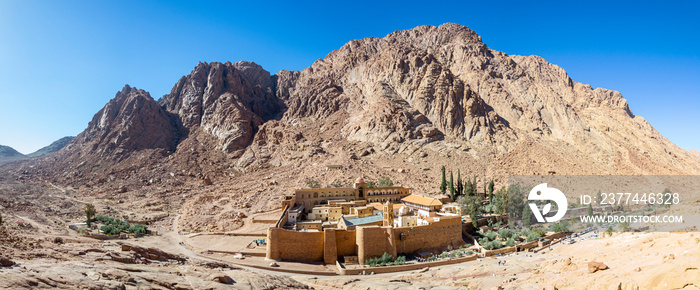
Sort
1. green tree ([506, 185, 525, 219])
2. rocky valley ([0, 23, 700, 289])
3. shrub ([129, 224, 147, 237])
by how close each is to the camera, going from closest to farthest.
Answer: shrub ([129, 224, 147, 237]) < green tree ([506, 185, 525, 219]) < rocky valley ([0, 23, 700, 289])

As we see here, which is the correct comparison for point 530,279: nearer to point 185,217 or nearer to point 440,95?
A: point 185,217

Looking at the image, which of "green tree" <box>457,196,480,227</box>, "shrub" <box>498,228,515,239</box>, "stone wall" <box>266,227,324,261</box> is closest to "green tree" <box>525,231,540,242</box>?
"shrub" <box>498,228,515,239</box>

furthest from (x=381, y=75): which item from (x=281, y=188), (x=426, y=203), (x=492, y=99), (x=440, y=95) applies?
(x=426, y=203)

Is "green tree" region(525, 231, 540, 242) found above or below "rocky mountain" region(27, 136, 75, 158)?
below

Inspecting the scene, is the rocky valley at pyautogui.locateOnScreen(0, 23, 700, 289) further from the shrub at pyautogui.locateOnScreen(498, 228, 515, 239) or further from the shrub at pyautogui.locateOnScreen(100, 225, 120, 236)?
the shrub at pyautogui.locateOnScreen(498, 228, 515, 239)

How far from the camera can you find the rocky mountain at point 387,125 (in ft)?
244

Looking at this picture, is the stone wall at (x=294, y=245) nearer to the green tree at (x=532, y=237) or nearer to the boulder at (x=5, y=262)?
the boulder at (x=5, y=262)

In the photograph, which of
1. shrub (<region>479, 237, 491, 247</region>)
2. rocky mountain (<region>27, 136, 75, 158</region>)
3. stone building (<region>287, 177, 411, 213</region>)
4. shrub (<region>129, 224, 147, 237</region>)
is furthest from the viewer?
rocky mountain (<region>27, 136, 75, 158</region>)

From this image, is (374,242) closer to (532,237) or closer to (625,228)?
(532,237)

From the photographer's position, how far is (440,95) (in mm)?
85875

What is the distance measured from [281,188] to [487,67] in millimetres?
75092

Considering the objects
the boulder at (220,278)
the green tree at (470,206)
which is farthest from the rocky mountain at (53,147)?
the boulder at (220,278)

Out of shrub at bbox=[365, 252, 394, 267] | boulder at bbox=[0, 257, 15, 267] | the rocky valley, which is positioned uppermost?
the rocky valley

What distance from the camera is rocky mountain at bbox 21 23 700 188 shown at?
7438 centimetres
